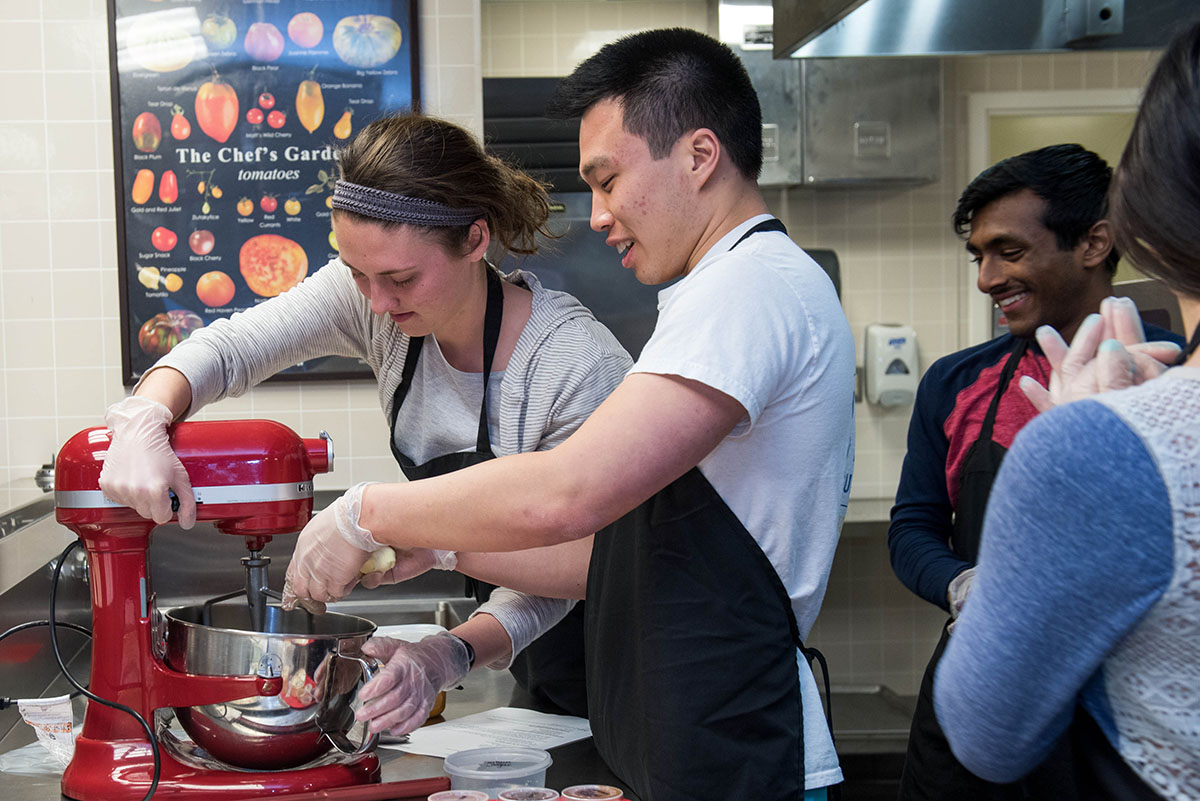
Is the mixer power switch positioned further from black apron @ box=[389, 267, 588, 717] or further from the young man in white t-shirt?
black apron @ box=[389, 267, 588, 717]

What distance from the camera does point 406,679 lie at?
1230mm

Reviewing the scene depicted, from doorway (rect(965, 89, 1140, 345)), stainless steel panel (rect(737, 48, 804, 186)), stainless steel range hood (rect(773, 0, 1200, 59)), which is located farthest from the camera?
doorway (rect(965, 89, 1140, 345))

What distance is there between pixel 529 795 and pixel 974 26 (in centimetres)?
138

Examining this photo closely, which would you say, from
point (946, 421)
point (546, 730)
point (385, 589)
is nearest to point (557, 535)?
point (546, 730)

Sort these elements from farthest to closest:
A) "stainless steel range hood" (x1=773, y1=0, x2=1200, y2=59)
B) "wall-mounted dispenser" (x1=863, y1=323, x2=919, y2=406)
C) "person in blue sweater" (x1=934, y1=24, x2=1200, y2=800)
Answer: "wall-mounted dispenser" (x1=863, y1=323, x2=919, y2=406)
"stainless steel range hood" (x1=773, y1=0, x2=1200, y2=59)
"person in blue sweater" (x1=934, y1=24, x2=1200, y2=800)

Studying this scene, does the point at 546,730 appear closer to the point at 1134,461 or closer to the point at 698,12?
the point at 1134,461

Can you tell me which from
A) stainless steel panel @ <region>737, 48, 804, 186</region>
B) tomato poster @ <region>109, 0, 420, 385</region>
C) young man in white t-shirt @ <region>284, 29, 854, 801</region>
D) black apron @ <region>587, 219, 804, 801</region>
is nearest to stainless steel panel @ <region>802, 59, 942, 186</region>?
stainless steel panel @ <region>737, 48, 804, 186</region>

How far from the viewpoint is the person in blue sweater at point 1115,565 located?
638 millimetres

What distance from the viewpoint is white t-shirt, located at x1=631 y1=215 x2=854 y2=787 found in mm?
1041

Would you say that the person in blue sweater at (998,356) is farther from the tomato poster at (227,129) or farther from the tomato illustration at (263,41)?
the tomato illustration at (263,41)

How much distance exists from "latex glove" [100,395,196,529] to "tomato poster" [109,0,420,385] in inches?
61.1

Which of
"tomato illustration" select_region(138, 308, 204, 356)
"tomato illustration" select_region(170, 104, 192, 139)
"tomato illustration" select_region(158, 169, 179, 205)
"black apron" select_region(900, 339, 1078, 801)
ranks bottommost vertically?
"black apron" select_region(900, 339, 1078, 801)

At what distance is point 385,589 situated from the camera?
2.27m

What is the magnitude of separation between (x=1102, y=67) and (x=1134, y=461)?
3.77 m
